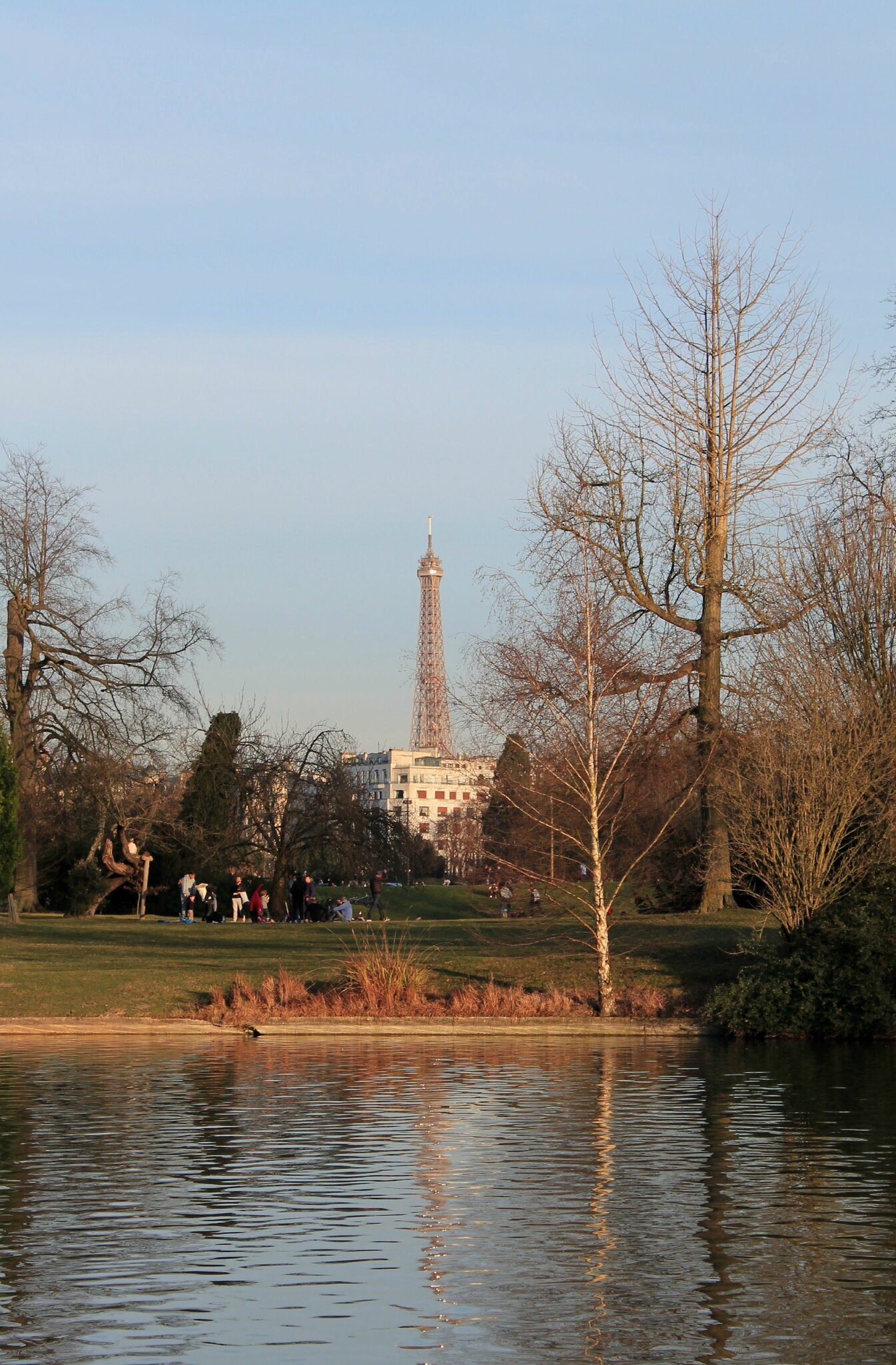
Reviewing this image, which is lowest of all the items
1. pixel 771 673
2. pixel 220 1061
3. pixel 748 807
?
pixel 220 1061

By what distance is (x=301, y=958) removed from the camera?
1350 inches

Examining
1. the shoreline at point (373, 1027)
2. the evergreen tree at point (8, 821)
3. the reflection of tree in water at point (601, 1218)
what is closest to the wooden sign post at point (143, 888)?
the evergreen tree at point (8, 821)

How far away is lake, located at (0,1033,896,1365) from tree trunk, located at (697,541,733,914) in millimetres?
16790

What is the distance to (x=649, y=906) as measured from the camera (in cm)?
4716

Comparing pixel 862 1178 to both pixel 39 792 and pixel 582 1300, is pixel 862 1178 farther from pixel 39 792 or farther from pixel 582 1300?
pixel 39 792

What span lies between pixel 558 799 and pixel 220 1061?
9.50 metres

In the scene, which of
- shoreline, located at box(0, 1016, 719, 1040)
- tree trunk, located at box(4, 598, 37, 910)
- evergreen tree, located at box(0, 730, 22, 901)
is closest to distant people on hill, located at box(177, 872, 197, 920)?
evergreen tree, located at box(0, 730, 22, 901)

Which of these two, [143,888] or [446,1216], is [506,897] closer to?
[143,888]

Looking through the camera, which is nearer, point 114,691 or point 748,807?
point 748,807

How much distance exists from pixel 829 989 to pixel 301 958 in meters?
11.3

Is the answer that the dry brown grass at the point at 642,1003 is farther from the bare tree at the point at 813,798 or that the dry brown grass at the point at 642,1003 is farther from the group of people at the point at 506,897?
the group of people at the point at 506,897

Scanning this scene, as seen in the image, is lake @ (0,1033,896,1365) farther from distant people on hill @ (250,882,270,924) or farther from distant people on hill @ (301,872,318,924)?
distant people on hill @ (250,882,270,924)

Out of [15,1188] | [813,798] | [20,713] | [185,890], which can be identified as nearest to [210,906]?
[185,890]

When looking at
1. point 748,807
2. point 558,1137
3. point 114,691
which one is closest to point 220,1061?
point 558,1137
